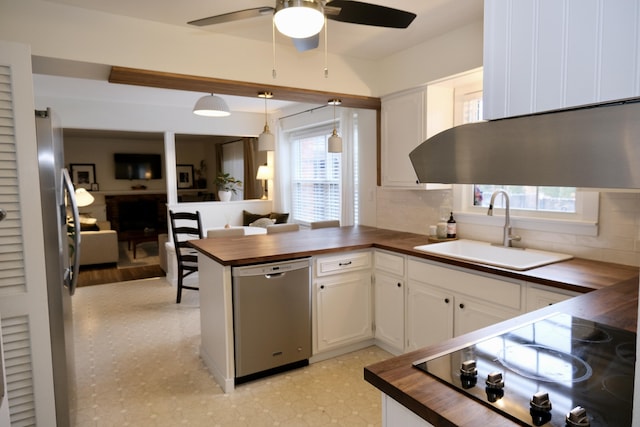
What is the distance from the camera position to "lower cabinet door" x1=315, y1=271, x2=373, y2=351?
297 centimetres

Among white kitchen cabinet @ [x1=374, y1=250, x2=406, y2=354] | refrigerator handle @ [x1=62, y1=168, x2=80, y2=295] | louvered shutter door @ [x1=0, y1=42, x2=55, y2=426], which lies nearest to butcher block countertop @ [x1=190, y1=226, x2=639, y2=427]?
white kitchen cabinet @ [x1=374, y1=250, x2=406, y2=354]

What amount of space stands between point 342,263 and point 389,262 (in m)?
0.36

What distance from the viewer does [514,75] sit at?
0.66m

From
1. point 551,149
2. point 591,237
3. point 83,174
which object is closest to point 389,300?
point 591,237

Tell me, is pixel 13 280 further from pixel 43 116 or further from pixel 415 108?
pixel 415 108

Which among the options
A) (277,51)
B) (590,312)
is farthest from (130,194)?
(590,312)

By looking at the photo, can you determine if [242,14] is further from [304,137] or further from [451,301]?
[304,137]

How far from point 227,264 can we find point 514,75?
2138 mm

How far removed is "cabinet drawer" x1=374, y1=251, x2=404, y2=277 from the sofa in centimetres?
485

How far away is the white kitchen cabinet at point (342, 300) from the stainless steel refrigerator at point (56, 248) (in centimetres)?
156

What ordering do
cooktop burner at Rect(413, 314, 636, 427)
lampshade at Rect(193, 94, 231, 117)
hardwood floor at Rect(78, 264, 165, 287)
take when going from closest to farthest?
cooktop burner at Rect(413, 314, 636, 427)
lampshade at Rect(193, 94, 231, 117)
hardwood floor at Rect(78, 264, 165, 287)

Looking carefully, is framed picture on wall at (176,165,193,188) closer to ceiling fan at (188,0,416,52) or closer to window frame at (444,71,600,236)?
window frame at (444,71,600,236)

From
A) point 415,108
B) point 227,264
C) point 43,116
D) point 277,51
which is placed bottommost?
point 227,264

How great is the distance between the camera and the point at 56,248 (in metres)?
1.89
